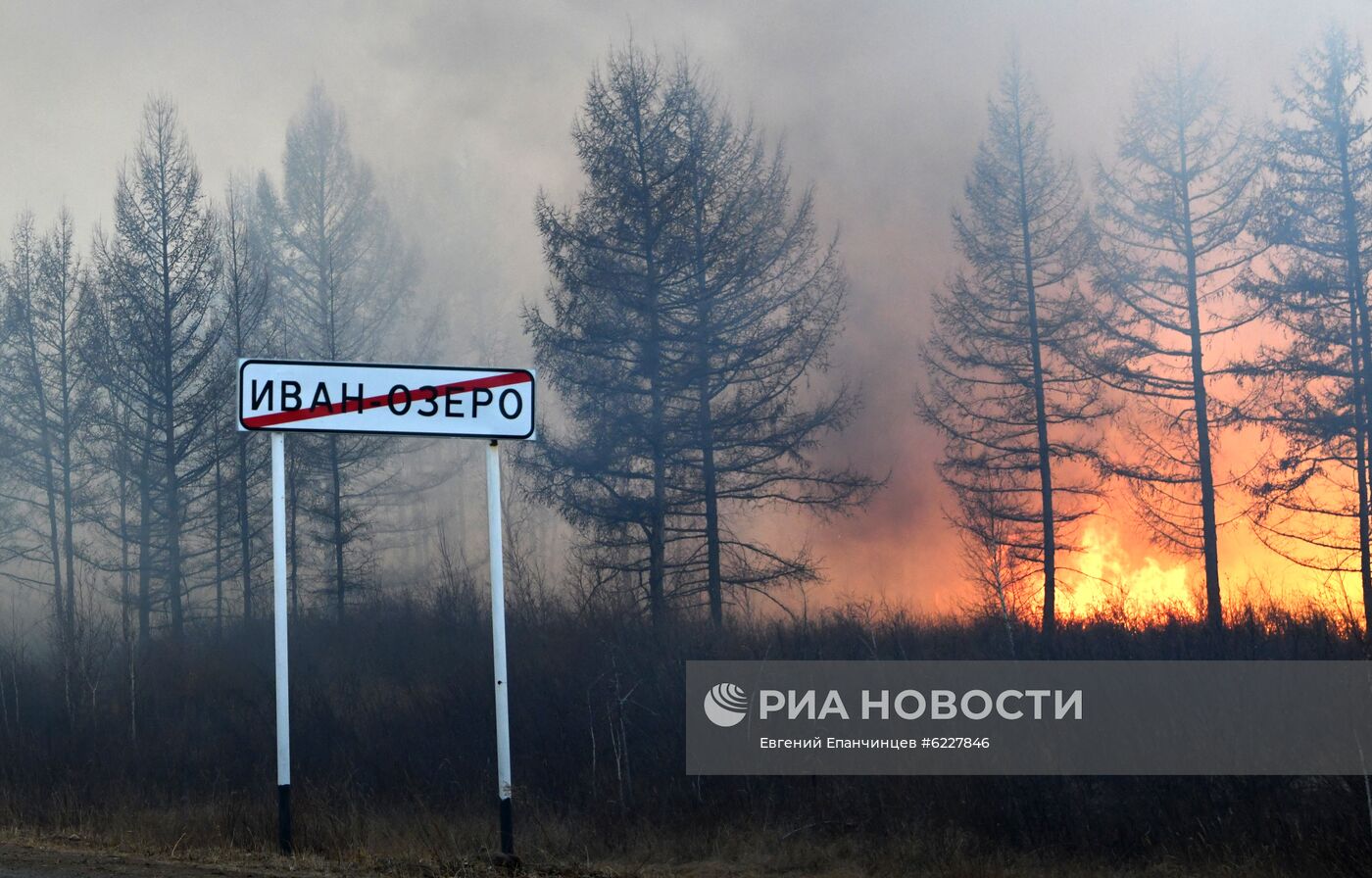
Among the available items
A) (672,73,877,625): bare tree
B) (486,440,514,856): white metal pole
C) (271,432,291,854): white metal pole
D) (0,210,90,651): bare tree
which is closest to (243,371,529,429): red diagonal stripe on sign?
(271,432,291,854): white metal pole

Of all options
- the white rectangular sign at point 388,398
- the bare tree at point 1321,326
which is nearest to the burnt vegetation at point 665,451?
the bare tree at point 1321,326

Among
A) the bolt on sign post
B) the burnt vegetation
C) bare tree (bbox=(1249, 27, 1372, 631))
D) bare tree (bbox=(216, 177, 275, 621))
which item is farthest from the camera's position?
bare tree (bbox=(216, 177, 275, 621))

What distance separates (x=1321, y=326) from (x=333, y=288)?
25100mm

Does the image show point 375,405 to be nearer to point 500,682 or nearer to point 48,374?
point 500,682

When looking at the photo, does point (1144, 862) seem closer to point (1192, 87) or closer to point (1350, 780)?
point (1350, 780)

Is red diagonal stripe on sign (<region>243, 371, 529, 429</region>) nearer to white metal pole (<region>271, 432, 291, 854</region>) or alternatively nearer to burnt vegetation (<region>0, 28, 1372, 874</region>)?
white metal pole (<region>271, 432, 291, 854</region>)

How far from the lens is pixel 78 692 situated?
2338 cm

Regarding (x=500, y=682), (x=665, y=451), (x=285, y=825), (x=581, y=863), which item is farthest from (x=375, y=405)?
(x=665, y=451)

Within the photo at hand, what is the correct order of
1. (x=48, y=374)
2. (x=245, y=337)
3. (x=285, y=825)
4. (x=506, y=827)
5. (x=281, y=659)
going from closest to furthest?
(x=506, y=827) → (x=281, y=659) → (x=285, y=825) → (x=245, y=337) → (x=48, y=374)

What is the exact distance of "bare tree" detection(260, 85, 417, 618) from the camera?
31.8m

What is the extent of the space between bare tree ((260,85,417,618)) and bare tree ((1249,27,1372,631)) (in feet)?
75.1

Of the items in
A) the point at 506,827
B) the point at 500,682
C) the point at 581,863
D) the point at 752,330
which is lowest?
the point at 581,863

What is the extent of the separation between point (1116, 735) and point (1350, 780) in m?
2.31

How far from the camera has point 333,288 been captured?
105 ft
